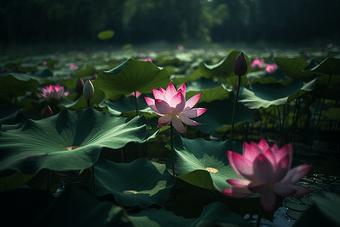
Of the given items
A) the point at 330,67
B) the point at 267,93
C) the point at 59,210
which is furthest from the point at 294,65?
the point at 59,210

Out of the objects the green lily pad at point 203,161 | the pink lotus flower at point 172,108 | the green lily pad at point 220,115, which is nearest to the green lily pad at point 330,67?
the green lily pad at point 220,115

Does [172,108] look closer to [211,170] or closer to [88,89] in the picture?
[211,170]

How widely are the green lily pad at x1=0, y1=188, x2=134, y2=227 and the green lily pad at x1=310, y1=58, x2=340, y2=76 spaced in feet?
4.49

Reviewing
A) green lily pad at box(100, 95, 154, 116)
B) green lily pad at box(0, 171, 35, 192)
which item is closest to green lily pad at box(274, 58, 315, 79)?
green lily pad at box(100, 95, 154, 116)

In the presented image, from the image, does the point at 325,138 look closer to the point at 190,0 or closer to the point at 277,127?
the point at 277,127

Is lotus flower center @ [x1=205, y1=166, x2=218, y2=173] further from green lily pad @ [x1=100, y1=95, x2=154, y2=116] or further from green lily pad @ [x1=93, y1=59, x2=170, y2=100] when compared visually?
green lily pad @ [x1=100, y1=95, x2=154, y2=116]

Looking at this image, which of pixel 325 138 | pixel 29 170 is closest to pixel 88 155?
pixel 29 170

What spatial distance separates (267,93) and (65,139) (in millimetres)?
1446

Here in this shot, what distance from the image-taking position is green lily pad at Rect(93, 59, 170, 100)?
1.31 metres

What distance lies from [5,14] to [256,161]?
65.7 feet

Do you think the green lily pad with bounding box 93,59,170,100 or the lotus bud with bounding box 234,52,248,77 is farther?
the green lily pad with bounding box 93,59,170,100

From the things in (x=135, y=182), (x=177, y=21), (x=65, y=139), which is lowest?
(x=135, y=182)

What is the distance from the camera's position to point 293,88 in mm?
1557

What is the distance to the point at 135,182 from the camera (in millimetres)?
1037
